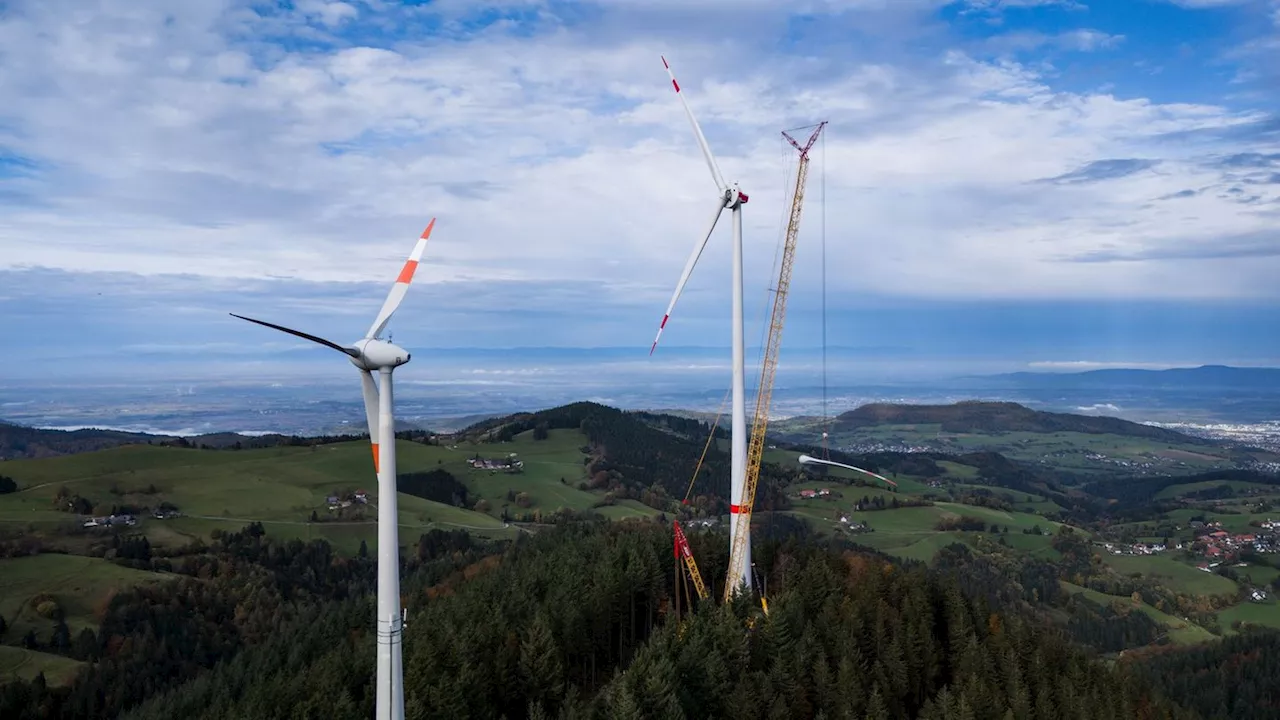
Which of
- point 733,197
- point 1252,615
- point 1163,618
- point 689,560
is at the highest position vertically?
point 733,197

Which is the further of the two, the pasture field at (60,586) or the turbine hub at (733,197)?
the pasture field at (60,586)

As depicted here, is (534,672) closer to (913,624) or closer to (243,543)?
(913,624)

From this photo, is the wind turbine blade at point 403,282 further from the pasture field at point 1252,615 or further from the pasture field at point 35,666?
the pasture field at point 1252,615

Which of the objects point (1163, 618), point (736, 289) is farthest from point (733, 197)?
point (1163, 618)

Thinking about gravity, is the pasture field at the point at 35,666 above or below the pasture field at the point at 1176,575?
above

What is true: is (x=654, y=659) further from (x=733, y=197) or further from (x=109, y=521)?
(x=109, y=521)

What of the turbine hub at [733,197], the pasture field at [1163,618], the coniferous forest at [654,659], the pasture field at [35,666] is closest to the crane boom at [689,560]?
the coniferous forest at [654,659]

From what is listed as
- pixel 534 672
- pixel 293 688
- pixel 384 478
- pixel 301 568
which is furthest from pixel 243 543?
pixel 384 478
